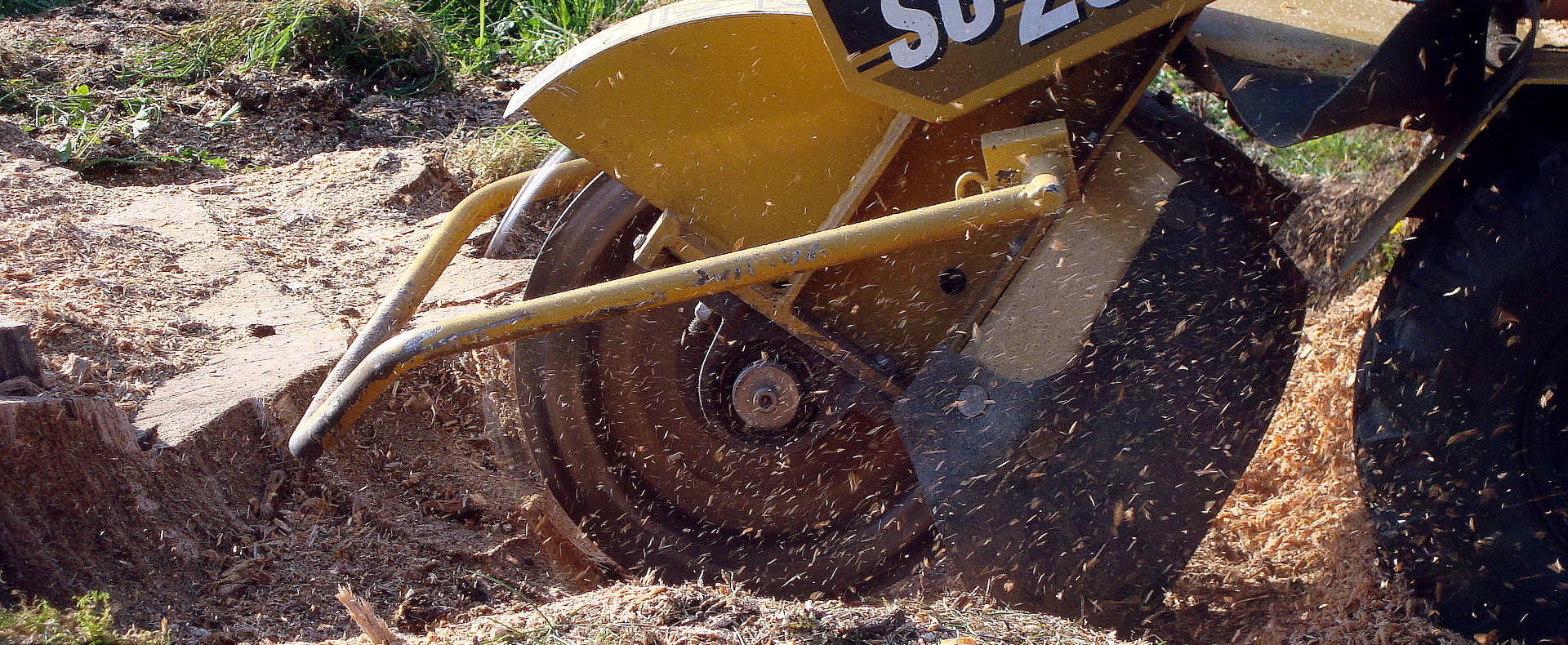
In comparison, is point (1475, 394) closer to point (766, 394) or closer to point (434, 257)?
point (766, 394)

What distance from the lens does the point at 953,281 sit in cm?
235

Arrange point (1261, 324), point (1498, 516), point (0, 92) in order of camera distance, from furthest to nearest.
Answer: point (0, 92), point (1261, 324), point (1498, 516)

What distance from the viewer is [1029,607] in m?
2.31

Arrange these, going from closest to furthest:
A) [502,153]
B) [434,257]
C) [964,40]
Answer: [964,40] < [434,257] < [502,153]

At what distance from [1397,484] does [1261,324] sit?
1.36ft

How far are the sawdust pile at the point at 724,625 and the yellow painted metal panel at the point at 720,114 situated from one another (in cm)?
80

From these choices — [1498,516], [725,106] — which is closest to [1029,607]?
[1498,516]

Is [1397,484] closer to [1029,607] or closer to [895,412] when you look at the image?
[1029,607]

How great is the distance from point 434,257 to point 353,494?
83 cm

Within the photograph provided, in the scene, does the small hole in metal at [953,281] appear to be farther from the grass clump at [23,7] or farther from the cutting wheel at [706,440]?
the grass clump at [23,7]

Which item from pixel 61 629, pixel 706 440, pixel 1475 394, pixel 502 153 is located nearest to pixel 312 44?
pixel 502 153

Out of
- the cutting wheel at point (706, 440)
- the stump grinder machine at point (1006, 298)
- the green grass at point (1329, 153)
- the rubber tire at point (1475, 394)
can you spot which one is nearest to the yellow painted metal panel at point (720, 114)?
the stump grinder machine at point (1006, 298)

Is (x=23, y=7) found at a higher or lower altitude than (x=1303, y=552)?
higher

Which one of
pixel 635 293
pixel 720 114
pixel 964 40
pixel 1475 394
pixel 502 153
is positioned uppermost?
pixel 964 40
